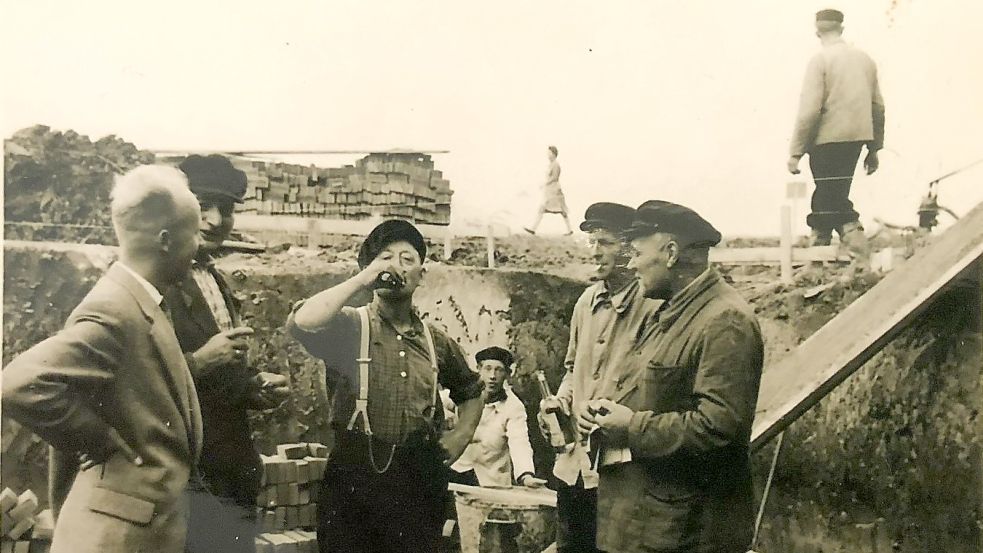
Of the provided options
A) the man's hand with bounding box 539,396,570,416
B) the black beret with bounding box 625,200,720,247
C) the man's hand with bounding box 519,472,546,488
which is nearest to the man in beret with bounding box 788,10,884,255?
the black beret with bounding box 625,200,720,247

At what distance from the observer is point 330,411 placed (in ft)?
10.7

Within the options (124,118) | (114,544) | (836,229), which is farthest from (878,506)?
(124,118)

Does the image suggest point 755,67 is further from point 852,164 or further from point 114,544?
point 114,544

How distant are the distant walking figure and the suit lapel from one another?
4.26 ft

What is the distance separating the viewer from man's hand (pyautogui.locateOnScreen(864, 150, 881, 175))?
338 centimetres

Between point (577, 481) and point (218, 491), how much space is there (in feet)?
4.09

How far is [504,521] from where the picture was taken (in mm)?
3289

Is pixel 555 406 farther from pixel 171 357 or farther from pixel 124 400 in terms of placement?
pixel 124 400

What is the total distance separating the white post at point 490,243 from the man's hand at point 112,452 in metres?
1.37

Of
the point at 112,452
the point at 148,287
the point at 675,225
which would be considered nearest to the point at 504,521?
the point at 675,225

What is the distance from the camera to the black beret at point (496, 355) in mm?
3344

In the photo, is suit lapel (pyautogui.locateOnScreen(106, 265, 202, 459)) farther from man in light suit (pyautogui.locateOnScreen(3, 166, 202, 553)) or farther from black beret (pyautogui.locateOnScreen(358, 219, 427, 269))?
black beret (pyautogui.locateOnScreen(358, 219, 427, 269))

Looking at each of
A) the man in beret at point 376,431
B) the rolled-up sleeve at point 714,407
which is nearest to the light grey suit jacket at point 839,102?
the rolled-up sleeve at point 714,407

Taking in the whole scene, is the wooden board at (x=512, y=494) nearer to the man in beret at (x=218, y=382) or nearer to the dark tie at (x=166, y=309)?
the man in beret at (x=218, y=382)
